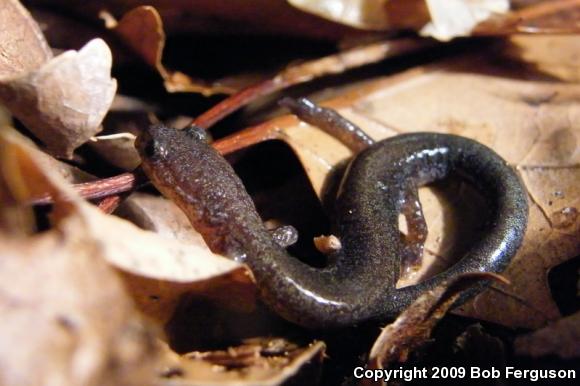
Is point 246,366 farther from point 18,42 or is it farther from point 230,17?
point 230,17

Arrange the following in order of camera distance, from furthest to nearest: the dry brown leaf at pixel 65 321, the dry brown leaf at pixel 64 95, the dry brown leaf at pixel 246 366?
the dry brown leaf at pixel 64 95
the dry brown leaf at pixel 246 366
the dry brown leaf at pixel 65 321

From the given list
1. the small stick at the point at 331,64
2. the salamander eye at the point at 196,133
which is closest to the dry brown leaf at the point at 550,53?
the small stick at the point at 331,64

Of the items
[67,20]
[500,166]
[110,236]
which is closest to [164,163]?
[67,20]

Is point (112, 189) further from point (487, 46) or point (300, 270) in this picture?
point (487, 46)

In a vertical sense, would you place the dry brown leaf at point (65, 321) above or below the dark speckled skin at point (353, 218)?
above

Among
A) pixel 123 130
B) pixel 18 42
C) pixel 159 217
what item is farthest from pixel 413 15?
pixel 18 42

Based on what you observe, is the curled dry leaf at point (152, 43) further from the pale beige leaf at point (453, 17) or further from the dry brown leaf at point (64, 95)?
the pale beige leaf at point (453, 17)

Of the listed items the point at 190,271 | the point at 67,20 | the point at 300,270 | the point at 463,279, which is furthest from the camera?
the point at 67,20

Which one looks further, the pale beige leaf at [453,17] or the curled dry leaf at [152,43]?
the pale beige leaf at [453,17]
